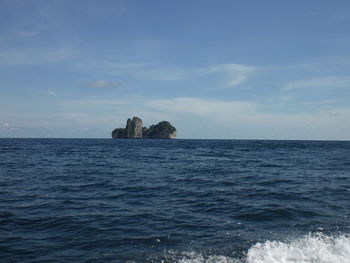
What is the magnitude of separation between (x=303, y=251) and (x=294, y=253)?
347 mm

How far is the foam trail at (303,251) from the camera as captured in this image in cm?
841

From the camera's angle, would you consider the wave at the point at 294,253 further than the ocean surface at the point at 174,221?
No

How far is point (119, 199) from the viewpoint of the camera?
16312 millimetres

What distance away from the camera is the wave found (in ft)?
27.5

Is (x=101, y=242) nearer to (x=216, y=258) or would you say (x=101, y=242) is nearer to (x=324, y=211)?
(x=216, y=258)

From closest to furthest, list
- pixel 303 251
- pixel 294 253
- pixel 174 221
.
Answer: pixel 294 253, pixel 303 251, pixel 174 221

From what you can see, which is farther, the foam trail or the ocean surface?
the ocean surface

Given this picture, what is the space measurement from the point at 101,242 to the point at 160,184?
37.3 ft

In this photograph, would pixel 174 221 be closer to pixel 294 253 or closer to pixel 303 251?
pixel 294 253

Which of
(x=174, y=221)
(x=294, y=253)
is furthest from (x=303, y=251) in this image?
(x=174, y=221)

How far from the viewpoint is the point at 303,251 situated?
893 cm

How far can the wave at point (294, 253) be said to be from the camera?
8.38 m

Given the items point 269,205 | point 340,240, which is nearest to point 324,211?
point 269,205

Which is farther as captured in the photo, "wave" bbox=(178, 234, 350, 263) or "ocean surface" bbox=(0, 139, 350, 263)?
"ocean surface" bbox=(0, 139, 350, 263)
